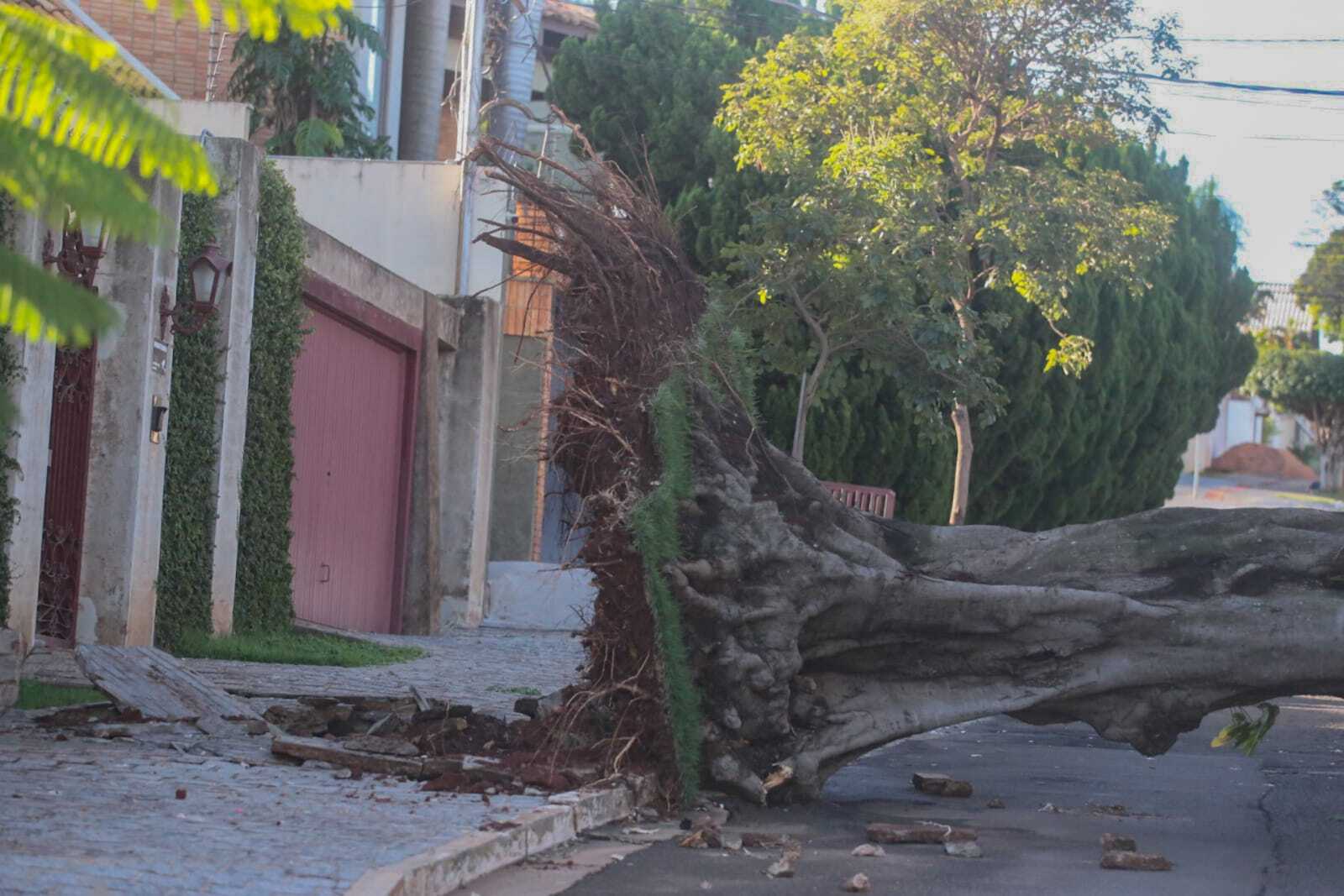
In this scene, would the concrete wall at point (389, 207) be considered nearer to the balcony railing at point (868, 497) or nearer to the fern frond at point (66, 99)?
the balcony railing at point (868, 497)

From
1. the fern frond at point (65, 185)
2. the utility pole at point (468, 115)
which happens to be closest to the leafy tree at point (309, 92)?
the utility pole at point (468, 115)

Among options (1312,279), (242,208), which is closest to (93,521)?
(242,208)

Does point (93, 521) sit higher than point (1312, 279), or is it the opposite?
point (1312, 279)

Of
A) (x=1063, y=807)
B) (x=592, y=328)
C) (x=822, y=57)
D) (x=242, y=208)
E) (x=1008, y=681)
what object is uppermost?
(x=822, y=57)

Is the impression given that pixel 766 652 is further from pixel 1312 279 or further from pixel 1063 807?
pixel 1312 279

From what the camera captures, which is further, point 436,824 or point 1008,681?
point 1008,681

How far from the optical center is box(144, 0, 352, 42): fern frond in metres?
2.83

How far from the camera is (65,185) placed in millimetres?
2598

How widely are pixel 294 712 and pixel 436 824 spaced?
9.40 ft

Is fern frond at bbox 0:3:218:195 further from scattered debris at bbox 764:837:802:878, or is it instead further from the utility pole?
the utility pole

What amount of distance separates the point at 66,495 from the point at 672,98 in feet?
57.5

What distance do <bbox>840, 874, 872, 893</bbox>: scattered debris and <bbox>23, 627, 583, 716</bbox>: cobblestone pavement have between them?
3.11m

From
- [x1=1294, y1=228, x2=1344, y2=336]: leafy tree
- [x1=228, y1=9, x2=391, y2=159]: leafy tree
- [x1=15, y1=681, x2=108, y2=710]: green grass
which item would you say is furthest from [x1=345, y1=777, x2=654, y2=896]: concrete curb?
[x1=1294, y1=228, x2=1344, y2=336]: leafy tree

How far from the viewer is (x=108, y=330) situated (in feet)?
7.90
